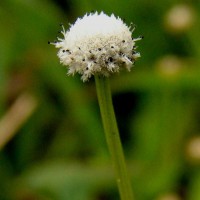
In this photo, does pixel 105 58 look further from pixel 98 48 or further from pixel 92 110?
pixel 92 110

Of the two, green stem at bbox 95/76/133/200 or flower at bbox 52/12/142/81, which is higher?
flower at bbox 52/12/142/81

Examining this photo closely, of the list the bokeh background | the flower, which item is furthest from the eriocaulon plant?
the bokeh background

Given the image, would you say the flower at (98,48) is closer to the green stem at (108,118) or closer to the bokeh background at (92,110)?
the green stem at (108,118)

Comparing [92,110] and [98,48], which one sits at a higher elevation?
[92,110]

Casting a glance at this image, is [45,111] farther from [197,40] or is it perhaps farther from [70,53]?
[70,53]

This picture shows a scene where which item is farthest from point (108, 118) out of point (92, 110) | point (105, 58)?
point (92, 110)

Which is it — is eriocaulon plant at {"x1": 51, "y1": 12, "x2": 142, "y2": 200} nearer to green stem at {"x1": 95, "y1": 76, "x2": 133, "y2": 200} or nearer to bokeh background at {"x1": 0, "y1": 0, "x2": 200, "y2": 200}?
green stem at {"x1": 95, "y1": 76, "x2": 133, "y2": 200}

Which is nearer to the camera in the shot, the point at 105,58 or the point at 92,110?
the point at 105,58

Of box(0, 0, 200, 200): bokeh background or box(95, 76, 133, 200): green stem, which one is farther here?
box(0, 0, 200, 200): bokeh background
